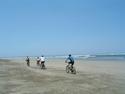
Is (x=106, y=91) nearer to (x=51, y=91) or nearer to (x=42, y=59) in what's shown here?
(x=51, y=91)

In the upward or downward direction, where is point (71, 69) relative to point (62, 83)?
upward

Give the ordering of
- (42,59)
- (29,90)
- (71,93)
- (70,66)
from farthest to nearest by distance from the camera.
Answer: (42,59)
(70,66)
(29,90)
(71,93)

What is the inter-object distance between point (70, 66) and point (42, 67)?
7.81 metres

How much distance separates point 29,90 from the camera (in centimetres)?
1456

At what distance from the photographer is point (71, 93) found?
13508 mm

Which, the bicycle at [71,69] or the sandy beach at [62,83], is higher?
the bicycle at [71,69]

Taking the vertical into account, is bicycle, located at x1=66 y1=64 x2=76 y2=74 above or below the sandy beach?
above

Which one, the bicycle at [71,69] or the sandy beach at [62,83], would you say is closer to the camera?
the sandy beach at [62,83]

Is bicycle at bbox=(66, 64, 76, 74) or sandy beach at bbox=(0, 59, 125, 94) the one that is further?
bicycle at bbox=(66, 64, 76, 74)

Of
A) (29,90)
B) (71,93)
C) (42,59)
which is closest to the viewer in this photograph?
(71,93)

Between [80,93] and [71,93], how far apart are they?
47cm

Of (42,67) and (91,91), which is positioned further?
(42,67)

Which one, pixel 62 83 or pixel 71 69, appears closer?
pixel 62 83

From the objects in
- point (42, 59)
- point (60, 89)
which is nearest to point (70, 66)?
point (42, 59)
